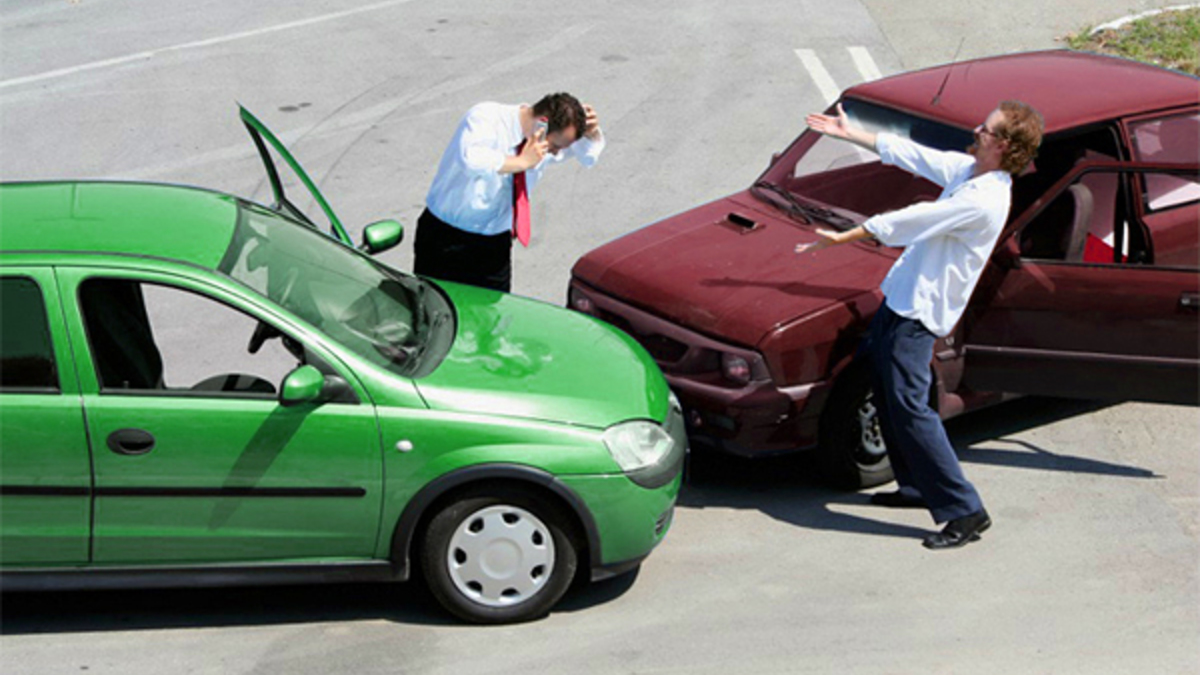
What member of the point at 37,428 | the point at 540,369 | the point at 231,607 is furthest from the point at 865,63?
the point at 37,428

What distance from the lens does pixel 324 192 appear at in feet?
38.4

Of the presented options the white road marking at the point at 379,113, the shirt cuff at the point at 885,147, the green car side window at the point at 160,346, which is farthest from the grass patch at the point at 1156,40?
the green car side window at the point at 160,346

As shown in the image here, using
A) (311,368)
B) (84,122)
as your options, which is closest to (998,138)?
(311,368)

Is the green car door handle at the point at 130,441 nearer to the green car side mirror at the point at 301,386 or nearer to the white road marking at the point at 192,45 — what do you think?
the green car side mirror at the point at 301,386

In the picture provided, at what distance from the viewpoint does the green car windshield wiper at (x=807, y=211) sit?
812 cm

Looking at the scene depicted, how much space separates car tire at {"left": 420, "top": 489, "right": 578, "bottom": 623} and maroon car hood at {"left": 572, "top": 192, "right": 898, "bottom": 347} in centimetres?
151

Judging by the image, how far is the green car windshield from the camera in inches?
249

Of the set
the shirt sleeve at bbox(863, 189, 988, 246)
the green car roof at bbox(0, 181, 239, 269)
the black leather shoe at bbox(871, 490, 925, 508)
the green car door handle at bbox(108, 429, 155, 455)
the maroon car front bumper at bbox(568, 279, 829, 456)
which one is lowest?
the black leather shoe at bbox(871, 490, 925, 508)

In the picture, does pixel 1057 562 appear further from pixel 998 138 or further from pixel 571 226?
pixel 571 226

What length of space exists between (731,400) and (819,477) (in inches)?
36.9

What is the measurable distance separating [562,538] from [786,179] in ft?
10.3

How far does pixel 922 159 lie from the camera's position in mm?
7516

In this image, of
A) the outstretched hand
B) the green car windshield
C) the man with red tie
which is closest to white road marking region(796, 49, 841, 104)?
the outstretched hand

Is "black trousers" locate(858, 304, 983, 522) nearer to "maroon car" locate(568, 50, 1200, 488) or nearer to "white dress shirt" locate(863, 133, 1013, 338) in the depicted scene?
"white dress shirt" locate(863, 133, 1013, 338)
